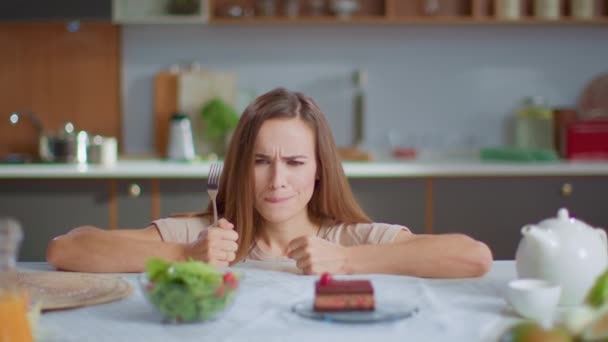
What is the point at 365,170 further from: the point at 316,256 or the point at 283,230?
the point at 316,256

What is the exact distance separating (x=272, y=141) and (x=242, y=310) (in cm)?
64

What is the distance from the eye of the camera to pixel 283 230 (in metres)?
2.36

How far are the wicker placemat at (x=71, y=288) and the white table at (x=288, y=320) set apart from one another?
23 mm

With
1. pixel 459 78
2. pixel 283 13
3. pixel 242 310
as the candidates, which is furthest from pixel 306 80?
pixel 242 310

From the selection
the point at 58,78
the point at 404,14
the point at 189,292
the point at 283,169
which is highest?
the point at 404,14

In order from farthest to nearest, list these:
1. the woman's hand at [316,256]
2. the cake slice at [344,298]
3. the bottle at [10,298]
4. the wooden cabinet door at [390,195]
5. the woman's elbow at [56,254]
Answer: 1. the wooden cabinet door at [390,195]
2. the woman's elbow at [56,254]
3. the woman's hand at [316,256]
4. the cake slice at [344,298]
5. the bottle at [10,298]

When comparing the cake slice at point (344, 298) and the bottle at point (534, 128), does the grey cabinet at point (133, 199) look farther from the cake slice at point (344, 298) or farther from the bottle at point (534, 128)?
the cake slice at point (344, 298)

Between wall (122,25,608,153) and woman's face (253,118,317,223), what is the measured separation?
7.66ft

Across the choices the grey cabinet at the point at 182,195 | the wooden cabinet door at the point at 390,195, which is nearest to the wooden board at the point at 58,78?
the grey cabinet at the point at 182,195

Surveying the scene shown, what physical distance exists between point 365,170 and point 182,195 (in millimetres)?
751

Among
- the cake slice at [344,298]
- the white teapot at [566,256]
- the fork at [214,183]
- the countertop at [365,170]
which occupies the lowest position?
the countertop at [365,170]

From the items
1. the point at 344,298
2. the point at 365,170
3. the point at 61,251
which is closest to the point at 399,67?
the point at 365,170

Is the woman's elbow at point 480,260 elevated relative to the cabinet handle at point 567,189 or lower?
elevated

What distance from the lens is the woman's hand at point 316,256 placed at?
2025mm
